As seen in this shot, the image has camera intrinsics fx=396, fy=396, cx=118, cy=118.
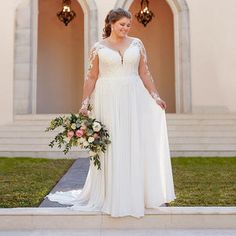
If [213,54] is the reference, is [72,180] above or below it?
below

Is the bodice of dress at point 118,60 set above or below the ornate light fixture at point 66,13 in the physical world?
below

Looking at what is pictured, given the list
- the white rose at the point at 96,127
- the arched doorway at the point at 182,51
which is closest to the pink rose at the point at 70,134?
the white rose at the point at 96,127

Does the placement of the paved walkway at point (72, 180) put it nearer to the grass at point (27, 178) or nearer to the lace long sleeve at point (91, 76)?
the grass at point (27, 178)

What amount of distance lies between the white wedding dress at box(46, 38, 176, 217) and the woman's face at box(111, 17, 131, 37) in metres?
0.16

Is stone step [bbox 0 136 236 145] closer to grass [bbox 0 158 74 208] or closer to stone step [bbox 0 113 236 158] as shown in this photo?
stone step [bbox 0 113 236 158]

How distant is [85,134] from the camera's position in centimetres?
394

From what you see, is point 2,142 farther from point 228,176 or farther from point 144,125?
point 144,125

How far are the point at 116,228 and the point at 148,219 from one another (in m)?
0.33

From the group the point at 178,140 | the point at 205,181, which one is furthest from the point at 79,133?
the point at 178,140

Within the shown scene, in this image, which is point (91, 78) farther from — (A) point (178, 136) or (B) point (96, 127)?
(A) point (178, 136)

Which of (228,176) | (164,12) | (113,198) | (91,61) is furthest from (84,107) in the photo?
(164,12)

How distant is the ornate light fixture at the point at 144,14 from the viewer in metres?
14.0

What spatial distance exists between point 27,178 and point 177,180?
2304 mm

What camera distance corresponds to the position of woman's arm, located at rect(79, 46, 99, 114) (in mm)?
4109
